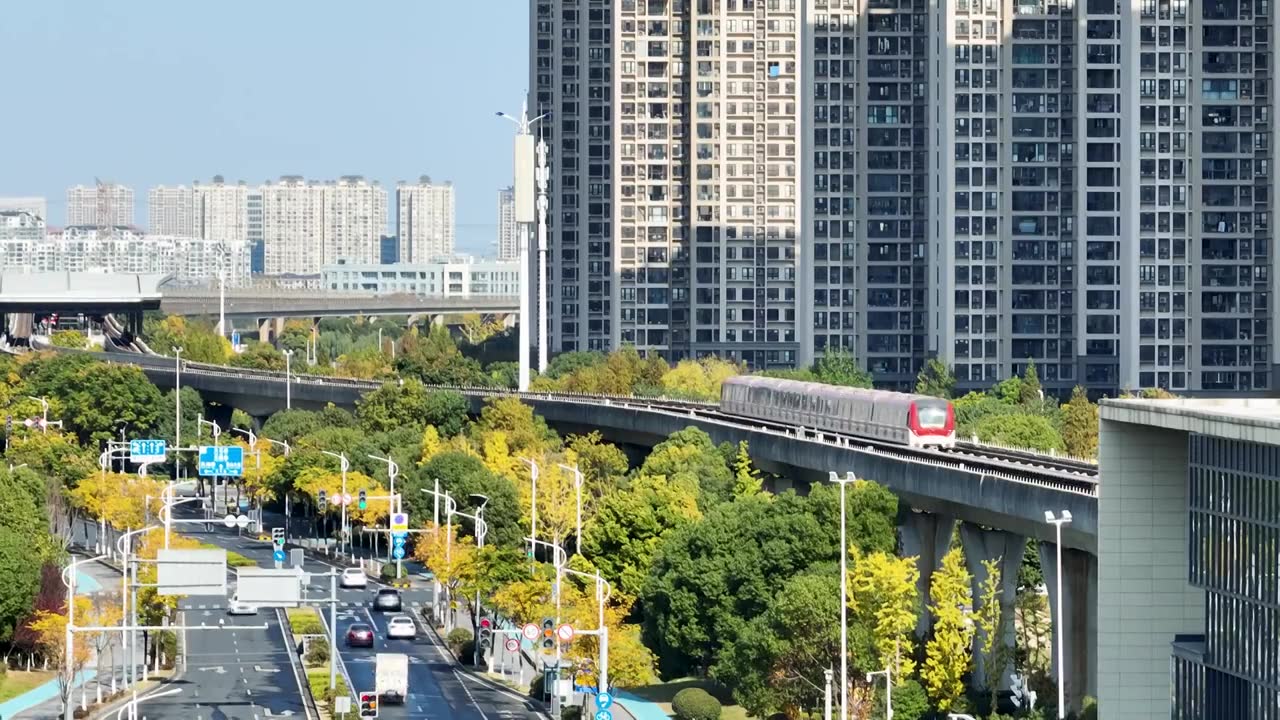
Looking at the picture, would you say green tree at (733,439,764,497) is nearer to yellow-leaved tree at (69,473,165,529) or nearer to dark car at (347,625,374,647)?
dark car at (347,625,374,647)

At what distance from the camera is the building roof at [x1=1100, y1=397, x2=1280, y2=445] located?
167ft

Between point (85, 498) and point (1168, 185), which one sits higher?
point (1168, 185)

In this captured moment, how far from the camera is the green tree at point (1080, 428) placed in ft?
456

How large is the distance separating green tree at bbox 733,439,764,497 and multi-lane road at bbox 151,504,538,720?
1688cm

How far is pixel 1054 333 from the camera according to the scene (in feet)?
643

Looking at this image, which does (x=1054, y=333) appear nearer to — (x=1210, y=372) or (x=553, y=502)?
(x=1210, y=372)

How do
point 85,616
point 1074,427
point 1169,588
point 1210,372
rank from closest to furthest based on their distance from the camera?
1. point 1169,588
2. point 85,616
3. point 1074,427
4. point 1210,372

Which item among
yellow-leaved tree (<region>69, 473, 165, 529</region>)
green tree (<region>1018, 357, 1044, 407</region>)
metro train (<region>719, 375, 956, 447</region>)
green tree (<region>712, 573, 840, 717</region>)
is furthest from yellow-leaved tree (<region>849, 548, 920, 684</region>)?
green tree (<region>1018, 357, 1044, 407</region>)

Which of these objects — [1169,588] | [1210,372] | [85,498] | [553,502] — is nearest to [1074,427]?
[553,502]

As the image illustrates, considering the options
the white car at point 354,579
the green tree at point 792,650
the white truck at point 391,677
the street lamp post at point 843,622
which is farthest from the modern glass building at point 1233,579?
the white car at point 354,579

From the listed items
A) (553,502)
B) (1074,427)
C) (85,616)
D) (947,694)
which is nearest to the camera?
(947,694)

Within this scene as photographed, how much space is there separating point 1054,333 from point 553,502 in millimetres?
71093

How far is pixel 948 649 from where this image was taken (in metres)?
84.9

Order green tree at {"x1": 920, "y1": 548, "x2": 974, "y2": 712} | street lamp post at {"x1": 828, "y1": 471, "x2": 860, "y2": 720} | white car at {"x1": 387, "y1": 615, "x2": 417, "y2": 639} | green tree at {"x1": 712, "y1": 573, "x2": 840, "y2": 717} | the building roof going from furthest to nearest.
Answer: white car at {"x1": 387, "y1": 615, "x2": 417, "y2": 639}
green tree at {"x1": 712, "y1": 573, "x2": 840, "y2": 717}
green tree at {"x1": 920, "y1": 548, "x2": 974, "y2": 712}
street lamp post at {"x1": 828, "y1": 471, "x2": 860, "y2": 720}
the building roof
